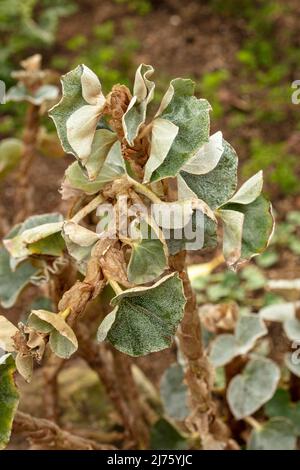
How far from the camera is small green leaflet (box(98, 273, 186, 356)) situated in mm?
638

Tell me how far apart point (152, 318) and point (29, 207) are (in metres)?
0.77

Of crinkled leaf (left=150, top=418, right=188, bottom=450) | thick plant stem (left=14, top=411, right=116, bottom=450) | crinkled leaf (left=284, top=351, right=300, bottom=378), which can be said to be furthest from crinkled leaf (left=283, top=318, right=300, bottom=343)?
thick plant stem (left=14, top=411, right=116, bottom=450)

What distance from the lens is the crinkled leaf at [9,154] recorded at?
1346 mm

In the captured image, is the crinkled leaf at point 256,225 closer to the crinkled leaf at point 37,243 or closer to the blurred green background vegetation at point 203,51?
the crinkled leaf at point 37,243

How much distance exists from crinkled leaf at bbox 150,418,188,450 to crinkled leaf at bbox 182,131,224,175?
1.96 ft

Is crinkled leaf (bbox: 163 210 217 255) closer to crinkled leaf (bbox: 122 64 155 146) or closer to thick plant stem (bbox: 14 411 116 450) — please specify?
crinkled leaf (bbox: 122 64 155 146)

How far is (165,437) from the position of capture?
1152mm

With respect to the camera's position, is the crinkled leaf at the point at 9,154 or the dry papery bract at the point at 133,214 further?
the crinkled leaf at the point at 9,154

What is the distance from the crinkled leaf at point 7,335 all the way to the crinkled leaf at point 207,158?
221mm

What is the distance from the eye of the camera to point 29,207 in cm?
137

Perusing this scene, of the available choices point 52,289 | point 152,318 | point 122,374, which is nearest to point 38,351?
point 152,318

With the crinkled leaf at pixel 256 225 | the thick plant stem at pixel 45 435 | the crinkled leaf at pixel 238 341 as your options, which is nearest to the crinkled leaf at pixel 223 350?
the crinkled leaf at pixel 238 341
